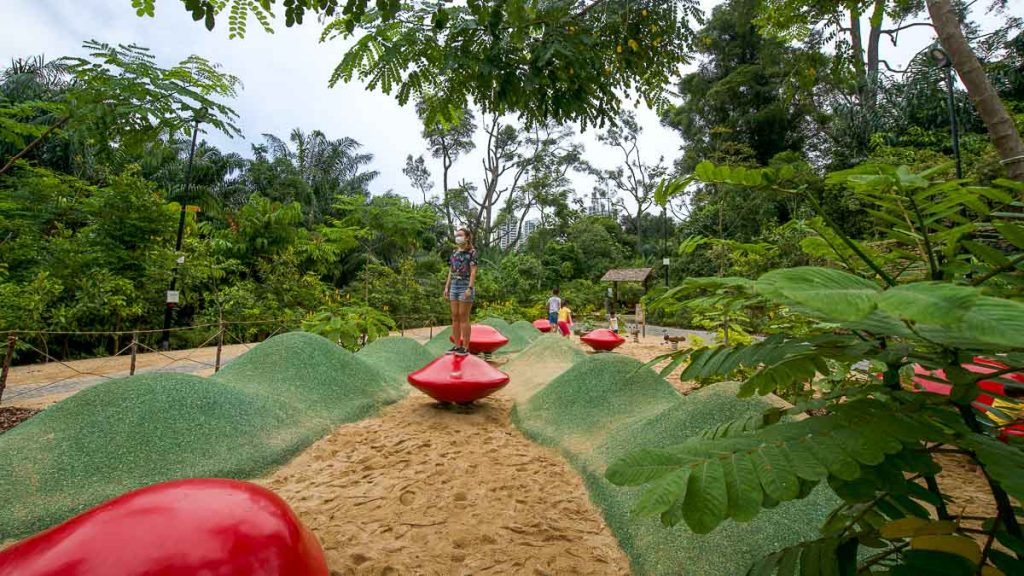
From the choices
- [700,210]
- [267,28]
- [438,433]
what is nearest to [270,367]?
[438,433]

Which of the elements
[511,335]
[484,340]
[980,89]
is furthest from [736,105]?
[980,89]

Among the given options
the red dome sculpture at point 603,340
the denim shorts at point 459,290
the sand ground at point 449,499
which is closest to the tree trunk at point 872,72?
the red dome sculpture at point 603,340

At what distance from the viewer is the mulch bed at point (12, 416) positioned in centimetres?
412

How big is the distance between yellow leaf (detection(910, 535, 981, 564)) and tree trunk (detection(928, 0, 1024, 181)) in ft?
4.76

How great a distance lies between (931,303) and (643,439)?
9.63 feet

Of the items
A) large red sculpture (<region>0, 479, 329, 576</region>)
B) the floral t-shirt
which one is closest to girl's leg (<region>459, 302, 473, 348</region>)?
the floral t-shirt

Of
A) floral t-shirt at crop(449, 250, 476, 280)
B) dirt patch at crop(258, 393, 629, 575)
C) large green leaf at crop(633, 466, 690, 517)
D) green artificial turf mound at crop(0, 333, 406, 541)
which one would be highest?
floral t-shirt at crop(449, 250, 476, 280)

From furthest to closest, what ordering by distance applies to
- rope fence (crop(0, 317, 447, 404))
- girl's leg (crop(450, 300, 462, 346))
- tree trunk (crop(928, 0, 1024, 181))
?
girl's leg (crop(450, 300, 462, 346)) < rope fence (crop(0, 317, 447, 404)) < tree trunk (crop(928, 0, 1024, 181))

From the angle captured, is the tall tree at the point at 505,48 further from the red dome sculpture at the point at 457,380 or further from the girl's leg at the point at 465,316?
the girl's leg at the point at 465,316

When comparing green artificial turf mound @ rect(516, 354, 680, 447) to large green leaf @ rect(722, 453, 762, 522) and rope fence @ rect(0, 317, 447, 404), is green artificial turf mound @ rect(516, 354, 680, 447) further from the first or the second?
rope fence @ rect(0, 317, 447, 404)

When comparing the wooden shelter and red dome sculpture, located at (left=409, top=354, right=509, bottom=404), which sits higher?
the wooden shelter

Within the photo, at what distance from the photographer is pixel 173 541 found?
109cm

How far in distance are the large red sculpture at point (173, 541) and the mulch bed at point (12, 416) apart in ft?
14.1

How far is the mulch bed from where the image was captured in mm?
4121
